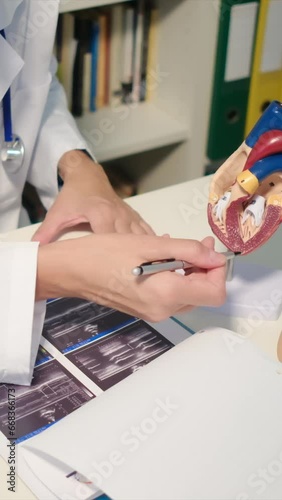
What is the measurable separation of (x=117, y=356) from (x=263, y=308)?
0.21m

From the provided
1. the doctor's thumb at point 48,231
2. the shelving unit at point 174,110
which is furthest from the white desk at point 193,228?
the shelving unit at point 174,110

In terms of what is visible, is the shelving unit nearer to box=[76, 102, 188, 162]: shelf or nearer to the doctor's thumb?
box=[76, 102, 188, 162]: shelf

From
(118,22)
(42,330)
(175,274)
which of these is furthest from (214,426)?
(118,22)

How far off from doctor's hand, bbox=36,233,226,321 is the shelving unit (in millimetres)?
1112

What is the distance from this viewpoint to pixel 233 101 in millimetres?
2041

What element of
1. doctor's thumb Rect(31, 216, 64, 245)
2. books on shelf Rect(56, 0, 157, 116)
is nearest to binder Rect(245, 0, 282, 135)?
books on shelf Rect(56, 0, 157, 116)

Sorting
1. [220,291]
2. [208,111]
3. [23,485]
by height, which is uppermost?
[220,291]

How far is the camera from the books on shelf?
6.43 feet

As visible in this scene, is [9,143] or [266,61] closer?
[9,143]

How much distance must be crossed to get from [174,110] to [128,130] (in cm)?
17

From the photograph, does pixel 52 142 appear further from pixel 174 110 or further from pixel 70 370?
pixel 174 110

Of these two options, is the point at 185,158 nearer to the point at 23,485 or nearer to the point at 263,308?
the point at 263,308

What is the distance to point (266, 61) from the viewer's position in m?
2.02

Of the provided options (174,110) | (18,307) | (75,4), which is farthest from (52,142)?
(174,110)
